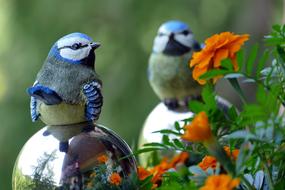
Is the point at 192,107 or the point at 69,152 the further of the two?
the point at 69,152

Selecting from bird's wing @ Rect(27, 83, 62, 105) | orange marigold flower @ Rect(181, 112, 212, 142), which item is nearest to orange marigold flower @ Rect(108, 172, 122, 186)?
bird's wing @ Rect(27, 83, 62, 105)

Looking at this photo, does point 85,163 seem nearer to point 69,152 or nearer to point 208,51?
point 69,152

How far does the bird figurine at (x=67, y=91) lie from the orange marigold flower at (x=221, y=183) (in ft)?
0.91

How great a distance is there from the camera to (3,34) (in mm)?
3508

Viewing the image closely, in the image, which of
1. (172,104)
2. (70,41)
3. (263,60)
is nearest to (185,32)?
(172,104)

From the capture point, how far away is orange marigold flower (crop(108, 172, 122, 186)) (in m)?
0.88

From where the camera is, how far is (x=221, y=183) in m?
0.66

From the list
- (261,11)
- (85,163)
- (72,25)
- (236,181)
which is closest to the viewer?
(236,181)

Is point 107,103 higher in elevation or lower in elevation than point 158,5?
lower

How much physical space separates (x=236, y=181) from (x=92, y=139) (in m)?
0.30

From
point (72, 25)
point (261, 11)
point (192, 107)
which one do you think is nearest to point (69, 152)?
point (192, 107)

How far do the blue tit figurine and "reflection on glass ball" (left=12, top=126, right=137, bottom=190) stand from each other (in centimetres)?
42

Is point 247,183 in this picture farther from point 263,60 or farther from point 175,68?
point 175,68

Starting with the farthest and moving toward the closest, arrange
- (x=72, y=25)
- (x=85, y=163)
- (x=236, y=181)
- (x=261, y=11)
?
(x=261, y=11) < (x=72, y=25) < (x=85, y=163) < (x=236, y=181)
